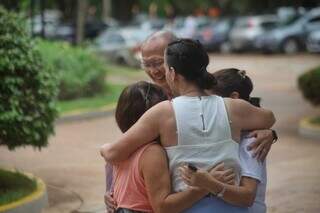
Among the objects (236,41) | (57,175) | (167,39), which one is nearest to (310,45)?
(236,41)

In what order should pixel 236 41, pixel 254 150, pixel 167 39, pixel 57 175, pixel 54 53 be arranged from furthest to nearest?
pixel 236 41 → pixel 54 53 → pixel 57 175 → pixel 167 39 → pixel 254 150

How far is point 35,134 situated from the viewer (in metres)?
6.88

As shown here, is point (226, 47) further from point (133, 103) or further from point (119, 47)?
point (133, 103)

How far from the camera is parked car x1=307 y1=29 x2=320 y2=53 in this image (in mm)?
31531

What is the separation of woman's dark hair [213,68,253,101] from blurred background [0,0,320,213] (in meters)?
1.14

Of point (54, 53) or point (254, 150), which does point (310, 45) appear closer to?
point (54, 53)

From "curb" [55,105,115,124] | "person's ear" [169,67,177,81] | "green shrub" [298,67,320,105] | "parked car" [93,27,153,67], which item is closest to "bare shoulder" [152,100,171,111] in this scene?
"person's ear" [169,67,177,81]

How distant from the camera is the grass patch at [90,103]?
14.4 meters

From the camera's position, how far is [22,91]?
6.90m

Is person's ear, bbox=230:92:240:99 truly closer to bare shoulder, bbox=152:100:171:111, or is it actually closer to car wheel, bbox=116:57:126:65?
bare shoulder, bbox=152:100:171:111

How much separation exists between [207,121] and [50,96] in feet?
14.1

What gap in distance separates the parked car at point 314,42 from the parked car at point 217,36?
4689mm

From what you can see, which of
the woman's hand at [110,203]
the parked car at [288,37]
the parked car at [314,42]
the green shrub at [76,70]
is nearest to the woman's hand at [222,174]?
the woman's hand at [110,203]

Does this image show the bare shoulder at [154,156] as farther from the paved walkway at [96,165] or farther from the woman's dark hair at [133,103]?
the paved walkway at [96,165]
